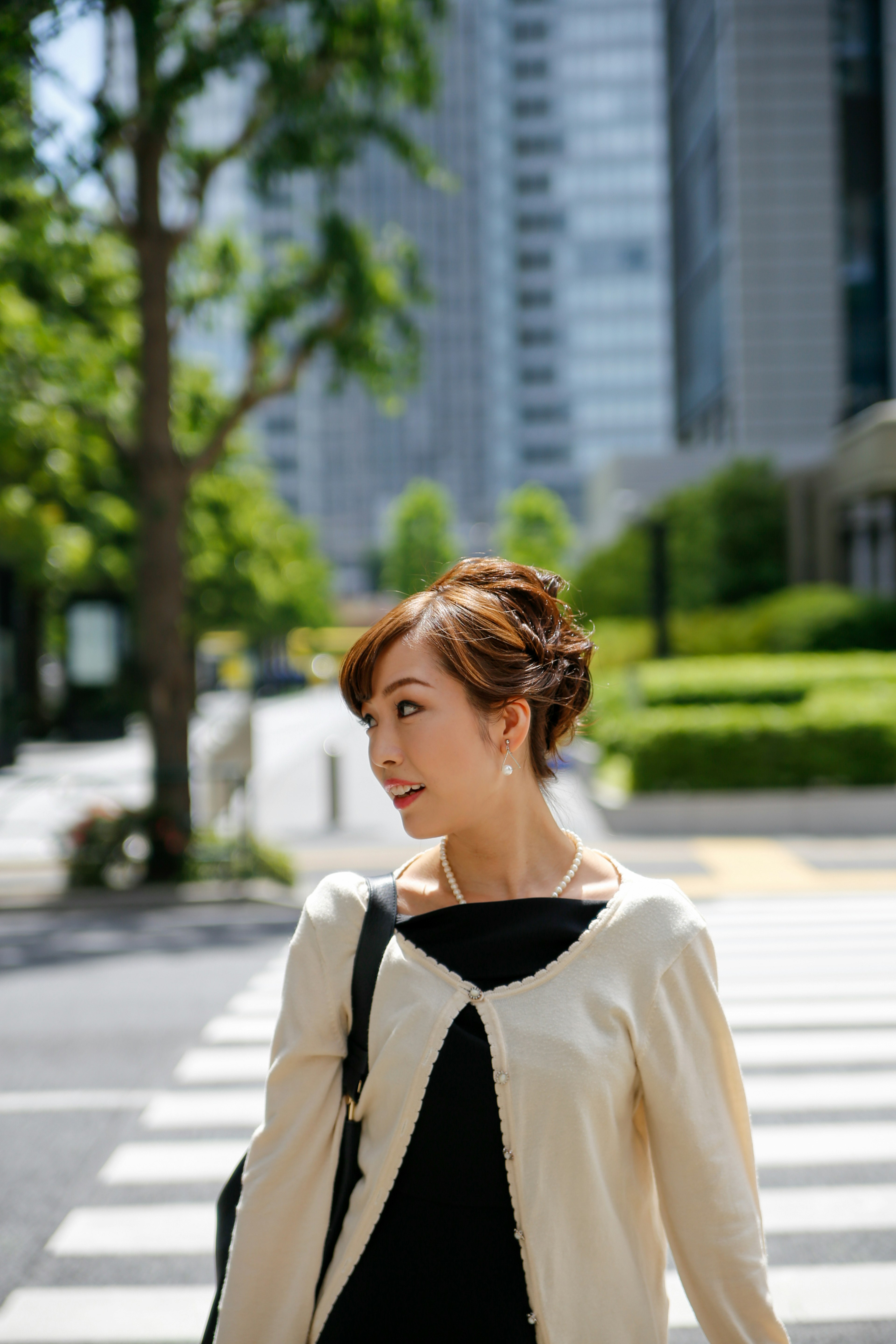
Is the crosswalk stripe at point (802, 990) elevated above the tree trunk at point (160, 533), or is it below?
below

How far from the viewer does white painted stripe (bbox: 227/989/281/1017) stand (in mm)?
7324

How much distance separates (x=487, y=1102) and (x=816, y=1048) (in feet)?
16.6

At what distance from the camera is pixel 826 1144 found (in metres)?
5.11

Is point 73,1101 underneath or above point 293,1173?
underneath

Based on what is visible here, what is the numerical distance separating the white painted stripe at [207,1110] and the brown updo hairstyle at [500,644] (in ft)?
13.2

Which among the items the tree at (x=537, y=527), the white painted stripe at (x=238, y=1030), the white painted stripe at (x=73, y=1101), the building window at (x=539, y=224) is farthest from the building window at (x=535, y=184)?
the white painted stripe at (x=73, y=1101)

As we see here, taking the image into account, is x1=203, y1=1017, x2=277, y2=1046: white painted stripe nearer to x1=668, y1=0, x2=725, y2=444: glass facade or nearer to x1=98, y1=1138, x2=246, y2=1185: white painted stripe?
x1=98, y1=1138, x2=246, y2=1185: white painted stripe

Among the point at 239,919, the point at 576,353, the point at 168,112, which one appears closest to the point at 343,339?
the point at 168,112

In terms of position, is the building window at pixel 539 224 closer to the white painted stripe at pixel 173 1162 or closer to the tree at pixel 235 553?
the tree at pixel 235 553

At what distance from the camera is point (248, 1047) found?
6617mm

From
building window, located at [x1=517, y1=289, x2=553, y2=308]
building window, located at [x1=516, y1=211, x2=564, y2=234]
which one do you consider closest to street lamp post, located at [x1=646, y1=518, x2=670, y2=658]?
building window, located at [x1=516, y1=211, x2=564, y2=234]

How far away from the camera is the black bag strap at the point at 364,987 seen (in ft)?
6.22

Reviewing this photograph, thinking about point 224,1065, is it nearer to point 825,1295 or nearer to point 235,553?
point 825,1295

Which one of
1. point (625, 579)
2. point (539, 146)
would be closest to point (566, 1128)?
point (625, 579)
